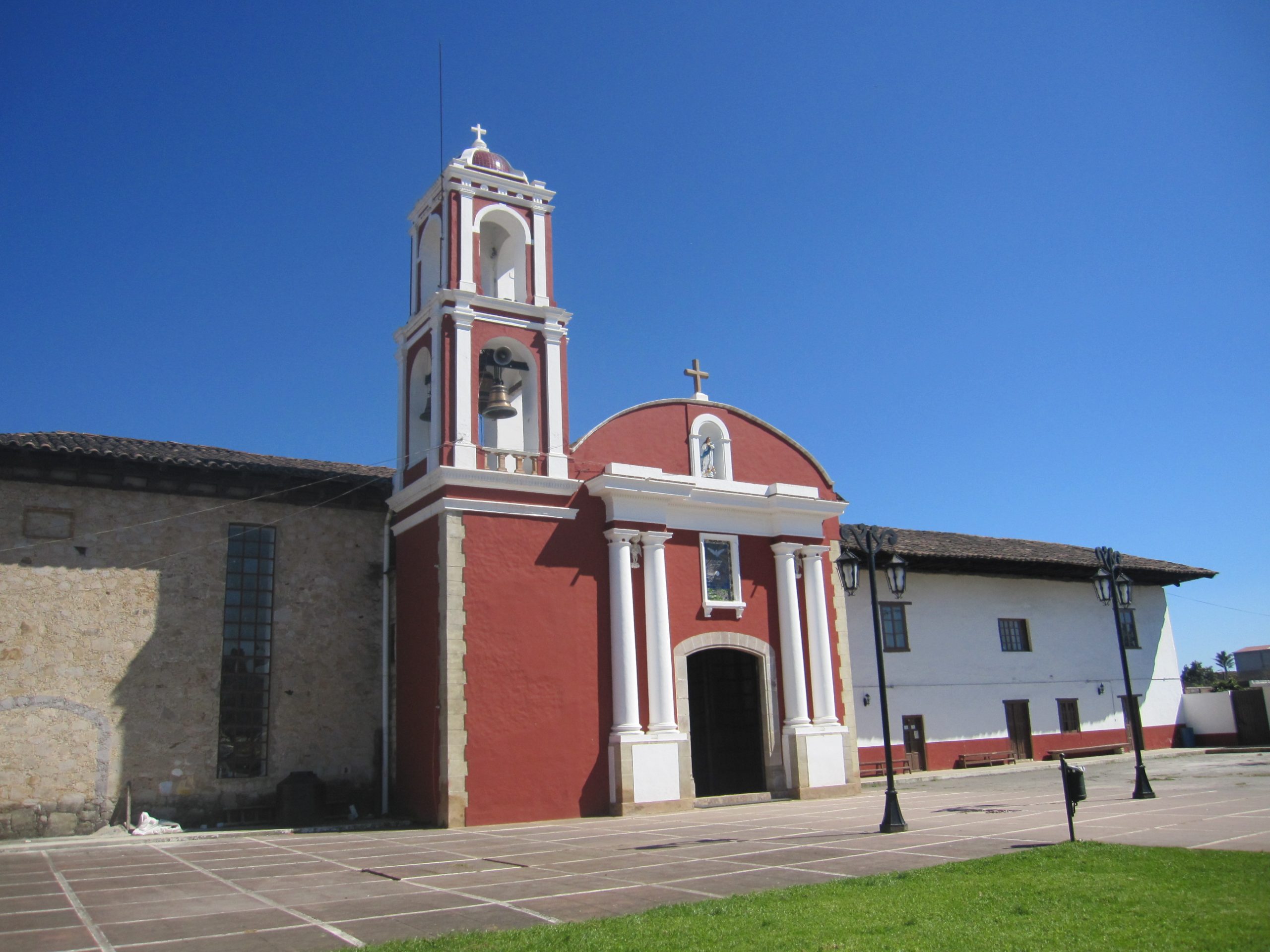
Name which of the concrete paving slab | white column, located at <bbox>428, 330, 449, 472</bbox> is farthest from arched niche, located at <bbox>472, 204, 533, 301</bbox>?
the concrete paving slab

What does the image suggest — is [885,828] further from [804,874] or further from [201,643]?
[201,643]

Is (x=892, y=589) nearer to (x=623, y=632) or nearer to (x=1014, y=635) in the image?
(x=623, y=632)

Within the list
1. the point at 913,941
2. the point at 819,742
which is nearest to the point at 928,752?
the point at 819,742

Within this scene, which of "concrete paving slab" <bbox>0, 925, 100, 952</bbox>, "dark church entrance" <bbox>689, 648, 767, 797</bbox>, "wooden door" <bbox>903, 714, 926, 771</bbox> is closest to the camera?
"concrete paving slab" <bbox>0, 925, 100, 952</bbox>

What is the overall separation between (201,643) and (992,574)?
20.8 m

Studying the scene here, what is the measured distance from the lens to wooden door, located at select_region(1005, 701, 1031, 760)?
2673cm

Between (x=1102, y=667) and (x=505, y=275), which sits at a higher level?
(x=505, y=275)

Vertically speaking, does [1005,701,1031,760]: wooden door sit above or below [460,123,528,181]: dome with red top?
below

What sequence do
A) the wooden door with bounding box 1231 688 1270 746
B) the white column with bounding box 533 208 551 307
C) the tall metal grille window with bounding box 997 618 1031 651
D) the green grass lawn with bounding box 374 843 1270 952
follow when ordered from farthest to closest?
the wooden door with bounding box 1231 688 1270 746 → the tall metal grille window with bounding box 997 618 1031 651 → the white column with bounding box 533 208 551 307 → the green grass lawn with bounding box 374 843 1270 952

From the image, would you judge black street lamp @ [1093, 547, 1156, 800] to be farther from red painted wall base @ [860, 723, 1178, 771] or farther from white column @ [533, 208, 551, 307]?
white column @ [533, 208, 551, 307]

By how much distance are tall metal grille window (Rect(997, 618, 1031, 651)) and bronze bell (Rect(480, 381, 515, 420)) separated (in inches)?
669

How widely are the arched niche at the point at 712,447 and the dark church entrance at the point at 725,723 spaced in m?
3.72

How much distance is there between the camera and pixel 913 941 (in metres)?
6.13

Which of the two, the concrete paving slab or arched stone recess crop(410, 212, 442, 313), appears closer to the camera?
the concrete paving slab
